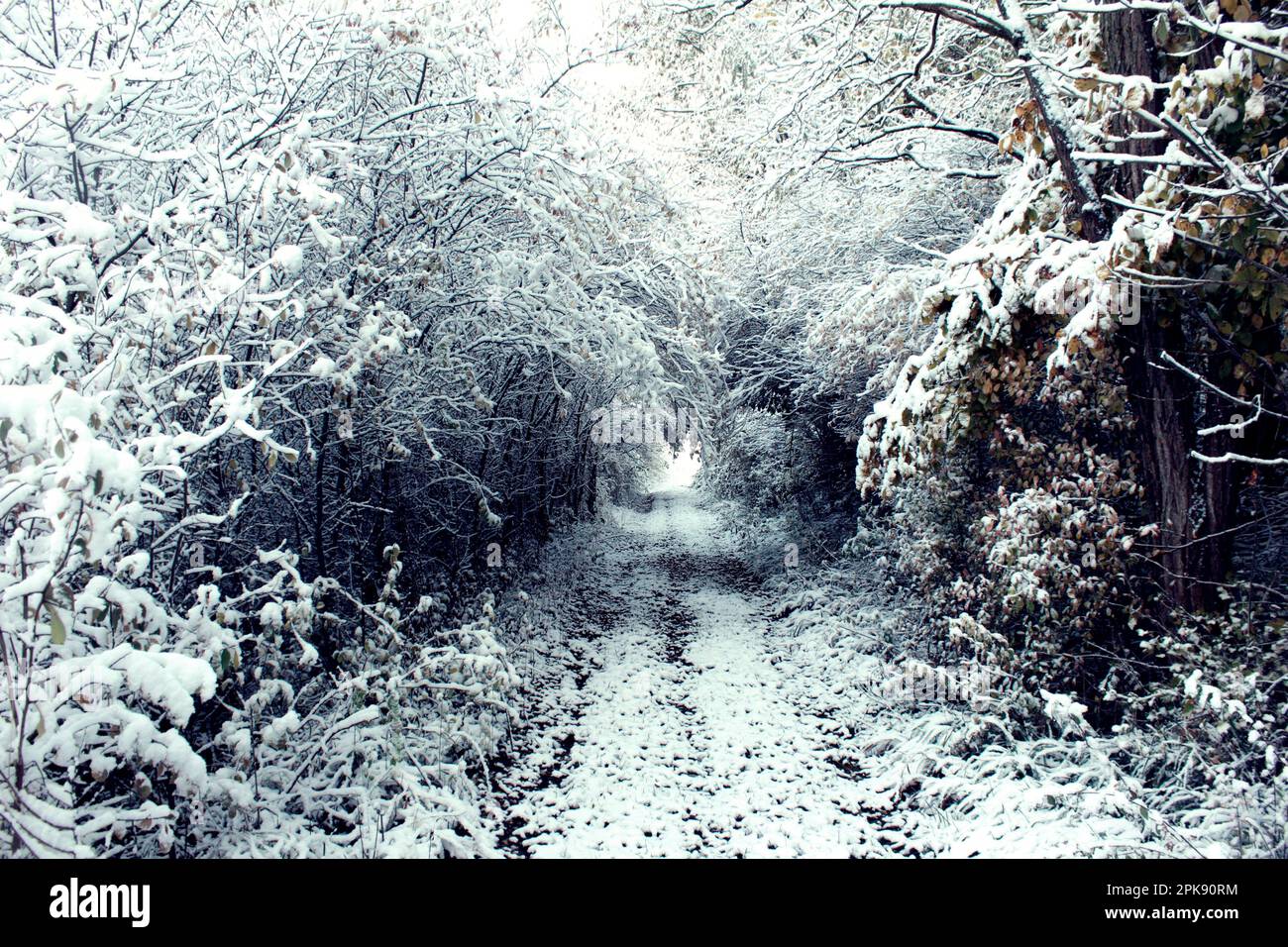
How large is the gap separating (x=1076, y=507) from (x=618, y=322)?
4493 millimetres

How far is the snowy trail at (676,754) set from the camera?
4.48m

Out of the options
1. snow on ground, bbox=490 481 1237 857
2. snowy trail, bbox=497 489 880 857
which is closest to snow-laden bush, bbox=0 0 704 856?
snowy trail, bbox=497 489 880 857

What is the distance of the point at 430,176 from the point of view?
222 inches

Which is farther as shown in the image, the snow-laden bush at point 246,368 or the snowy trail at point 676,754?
the snowy trail at point 676,754

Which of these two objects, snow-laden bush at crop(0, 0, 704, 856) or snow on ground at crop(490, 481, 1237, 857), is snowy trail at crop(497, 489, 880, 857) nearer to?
snow on ground at crop(490, 481, 1237, 857)

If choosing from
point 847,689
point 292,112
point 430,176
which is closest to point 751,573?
point 847,689

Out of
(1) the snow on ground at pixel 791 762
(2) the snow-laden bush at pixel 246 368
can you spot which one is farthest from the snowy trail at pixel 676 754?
(2) the snow-laden bush at pixel 246 368

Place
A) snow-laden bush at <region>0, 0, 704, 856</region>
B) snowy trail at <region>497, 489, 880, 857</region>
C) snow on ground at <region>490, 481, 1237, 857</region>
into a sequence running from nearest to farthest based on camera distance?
1. snow-laden bush at <region>0, 0, 704, 856</region>
2. snow on ground at <region>490, 481, 1237, 857</region>
3. snowy trail at <region>497, 489, 880, 857</region>

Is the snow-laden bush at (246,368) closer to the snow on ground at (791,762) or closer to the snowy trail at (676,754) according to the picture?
the snowy trail at (676,754)

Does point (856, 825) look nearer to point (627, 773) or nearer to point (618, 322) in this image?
point (627, 773)

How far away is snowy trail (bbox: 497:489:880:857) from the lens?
14.7 ft

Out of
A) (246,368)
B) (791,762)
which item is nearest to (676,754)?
(791,762)

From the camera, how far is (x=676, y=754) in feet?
18.9

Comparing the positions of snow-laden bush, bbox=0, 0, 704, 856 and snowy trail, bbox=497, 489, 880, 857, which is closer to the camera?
snow-laden bush, bbox=0, 0, 704, 856
